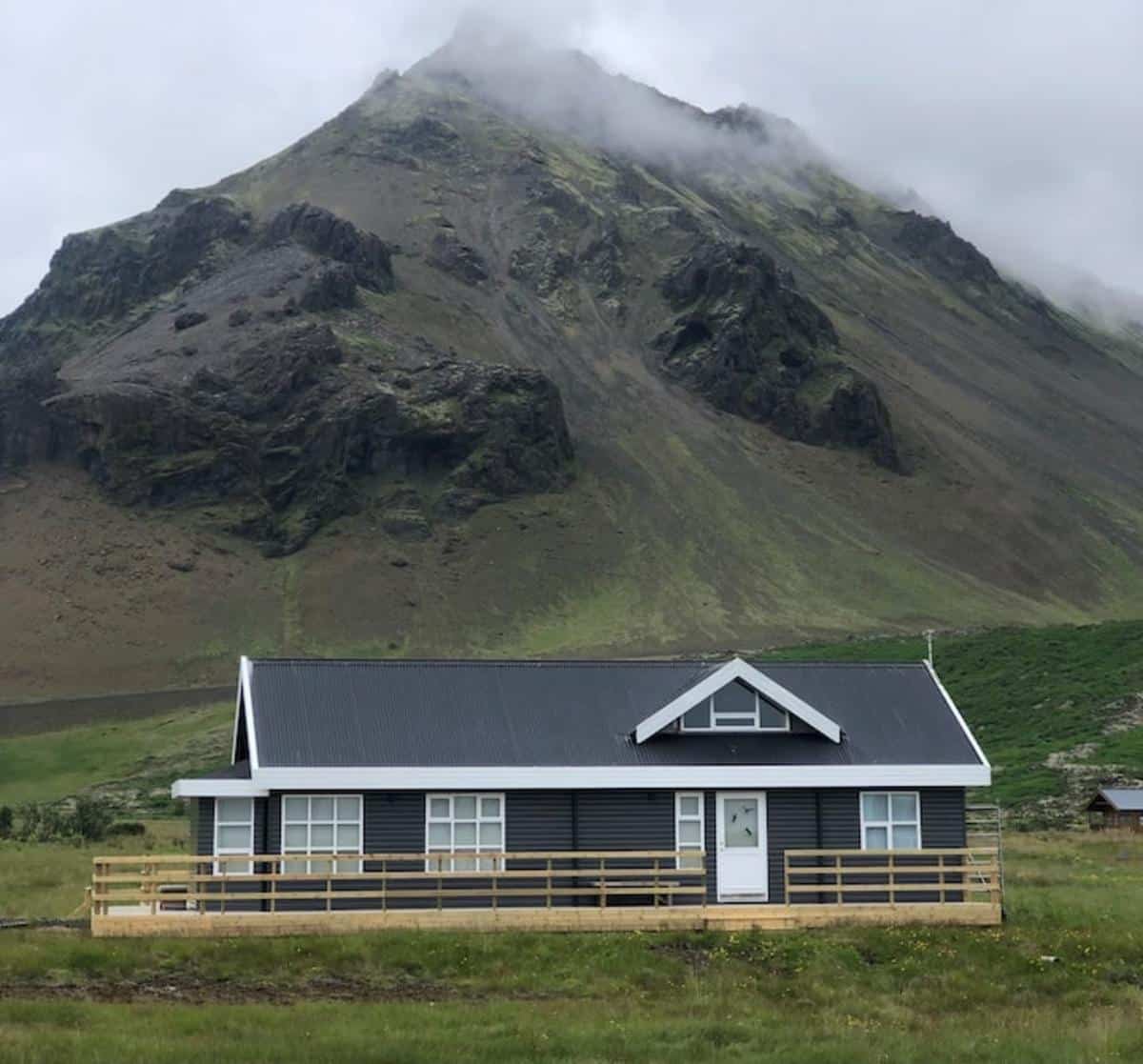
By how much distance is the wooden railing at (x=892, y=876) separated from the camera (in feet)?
116

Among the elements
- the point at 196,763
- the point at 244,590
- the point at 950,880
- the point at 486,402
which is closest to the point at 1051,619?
the point at 486,402

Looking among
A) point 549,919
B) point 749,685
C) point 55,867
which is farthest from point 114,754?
point 549,919

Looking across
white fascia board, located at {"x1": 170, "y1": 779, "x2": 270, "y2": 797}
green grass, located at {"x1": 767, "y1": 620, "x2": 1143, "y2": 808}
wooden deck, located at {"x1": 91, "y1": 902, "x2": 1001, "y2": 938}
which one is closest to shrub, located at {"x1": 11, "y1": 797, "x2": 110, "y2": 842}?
white fascia board, located at {"x1": 170, "y1": 779, "x2": 270, "y2": 797}

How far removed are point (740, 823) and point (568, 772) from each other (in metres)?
3.84

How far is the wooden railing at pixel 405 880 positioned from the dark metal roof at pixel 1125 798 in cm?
3368

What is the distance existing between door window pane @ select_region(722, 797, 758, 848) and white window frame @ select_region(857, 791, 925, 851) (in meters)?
2.30

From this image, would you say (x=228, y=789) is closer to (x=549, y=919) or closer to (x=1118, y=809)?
(x=549, y=919)

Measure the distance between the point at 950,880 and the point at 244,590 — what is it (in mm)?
142494

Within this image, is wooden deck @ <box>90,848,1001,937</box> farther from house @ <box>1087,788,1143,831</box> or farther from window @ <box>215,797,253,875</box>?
house @ <box>1087,788,1143,831</box>

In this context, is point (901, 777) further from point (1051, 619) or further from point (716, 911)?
point (1051, 619)

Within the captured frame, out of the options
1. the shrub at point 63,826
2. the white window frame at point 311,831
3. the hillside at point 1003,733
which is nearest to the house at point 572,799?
the white window frame at point 311,831

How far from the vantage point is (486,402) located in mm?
199500

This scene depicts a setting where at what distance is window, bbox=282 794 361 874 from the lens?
35.8 meters

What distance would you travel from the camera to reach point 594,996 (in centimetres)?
2850
